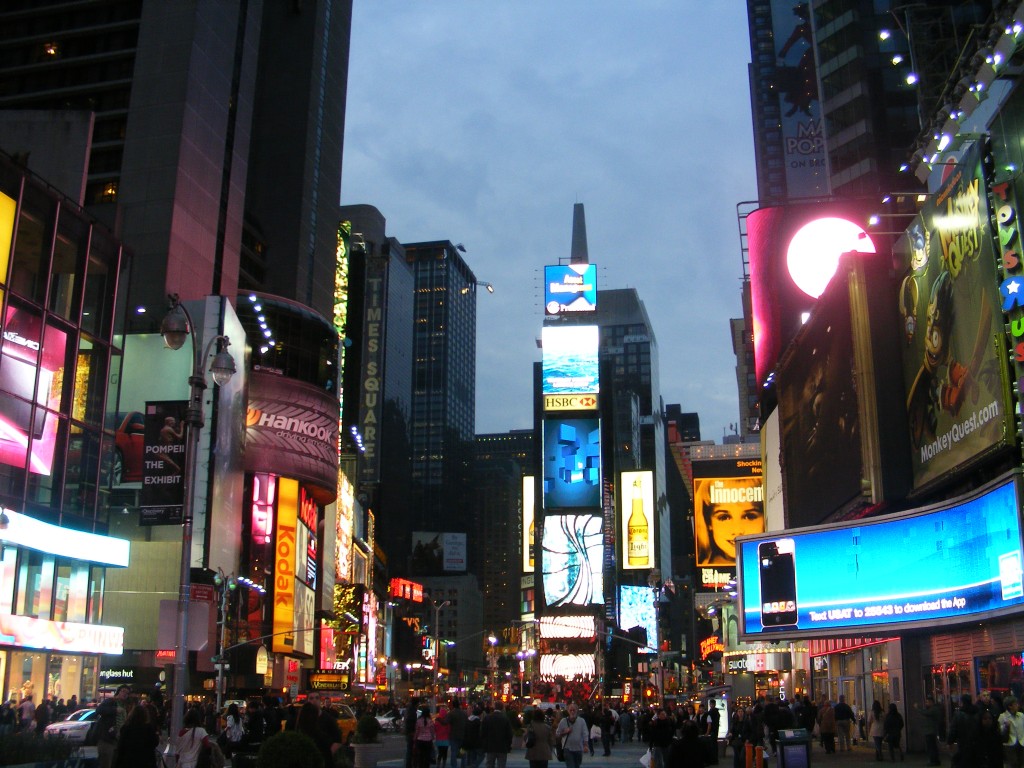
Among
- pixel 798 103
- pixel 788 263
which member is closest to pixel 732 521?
pixel 788 263

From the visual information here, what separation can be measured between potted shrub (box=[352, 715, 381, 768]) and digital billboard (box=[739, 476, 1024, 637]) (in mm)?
15182

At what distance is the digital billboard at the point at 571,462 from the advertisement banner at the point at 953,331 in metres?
92.7

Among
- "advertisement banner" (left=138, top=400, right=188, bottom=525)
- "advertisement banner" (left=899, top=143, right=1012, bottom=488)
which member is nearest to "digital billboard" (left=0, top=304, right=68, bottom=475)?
"advertisement banner" (left=138, top=400, right=188, bottom=525)

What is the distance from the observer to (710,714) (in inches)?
1211

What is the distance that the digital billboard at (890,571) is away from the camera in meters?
25.8

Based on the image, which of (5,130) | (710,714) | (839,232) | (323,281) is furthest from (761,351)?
(323,281)

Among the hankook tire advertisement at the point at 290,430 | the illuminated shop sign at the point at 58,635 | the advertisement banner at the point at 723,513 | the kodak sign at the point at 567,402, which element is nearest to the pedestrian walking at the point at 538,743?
the illuminated shop sign at the point at 58,635

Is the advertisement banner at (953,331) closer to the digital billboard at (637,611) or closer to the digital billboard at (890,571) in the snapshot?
the digital billboard at (890,571)

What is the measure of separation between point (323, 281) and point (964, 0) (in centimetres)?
7067

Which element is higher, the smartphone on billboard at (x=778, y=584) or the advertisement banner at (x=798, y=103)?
the advertisement banner at (x=798, y=103)

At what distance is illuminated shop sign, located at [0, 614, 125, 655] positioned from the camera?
34.6 m

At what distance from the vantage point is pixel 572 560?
12462cm

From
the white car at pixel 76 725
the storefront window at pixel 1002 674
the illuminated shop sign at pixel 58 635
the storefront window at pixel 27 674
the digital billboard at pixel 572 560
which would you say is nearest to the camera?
the storefront window at pixel 1002 674

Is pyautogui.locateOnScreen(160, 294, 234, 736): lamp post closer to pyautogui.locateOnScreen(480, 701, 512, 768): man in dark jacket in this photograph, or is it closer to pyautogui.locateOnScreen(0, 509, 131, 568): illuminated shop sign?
pyautogui.locateOnScreen(480, 701, 512, 768): man in dark jacket
